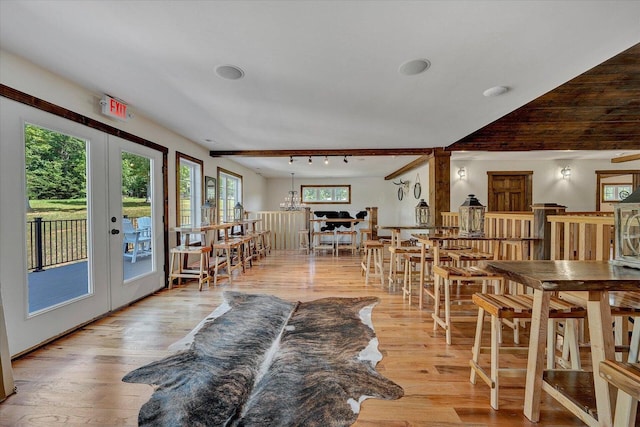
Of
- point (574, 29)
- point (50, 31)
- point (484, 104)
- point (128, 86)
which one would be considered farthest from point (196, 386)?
point (484, 104)

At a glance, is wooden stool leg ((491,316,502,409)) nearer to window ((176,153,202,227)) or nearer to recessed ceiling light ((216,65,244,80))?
recessed ceiling light ((216,65,244,80))

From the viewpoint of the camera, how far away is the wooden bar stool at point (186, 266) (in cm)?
397

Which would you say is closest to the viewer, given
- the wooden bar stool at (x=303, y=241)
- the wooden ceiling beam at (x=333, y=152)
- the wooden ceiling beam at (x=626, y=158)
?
the wooden ceiling beam at (x=333, y=152)

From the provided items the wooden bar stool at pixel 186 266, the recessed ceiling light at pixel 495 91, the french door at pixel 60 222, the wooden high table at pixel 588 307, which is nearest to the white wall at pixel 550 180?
the recessed ceiling light at pixel 495 91

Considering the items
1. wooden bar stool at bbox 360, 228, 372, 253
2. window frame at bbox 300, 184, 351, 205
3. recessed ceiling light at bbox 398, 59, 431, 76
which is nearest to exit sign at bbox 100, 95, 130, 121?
recessed ceiling light at bbox 398, 59, 431, 76

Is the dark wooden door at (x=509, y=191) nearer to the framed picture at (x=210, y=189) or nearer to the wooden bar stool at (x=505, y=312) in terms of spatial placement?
the wooden bar stool at (x=505, y=312)

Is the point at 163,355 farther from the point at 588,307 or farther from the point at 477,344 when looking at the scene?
the point at 588,307

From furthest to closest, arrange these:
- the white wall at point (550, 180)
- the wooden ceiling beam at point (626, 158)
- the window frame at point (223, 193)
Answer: the white wall at point (550, 180) → the window frame at point (223, 193) → the wooden ceiling beam at point (626, 158)

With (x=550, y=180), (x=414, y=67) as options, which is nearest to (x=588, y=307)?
(x=414, y=67)

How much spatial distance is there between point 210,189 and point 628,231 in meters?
5.57

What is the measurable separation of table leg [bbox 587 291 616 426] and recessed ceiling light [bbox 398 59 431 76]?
1821mm

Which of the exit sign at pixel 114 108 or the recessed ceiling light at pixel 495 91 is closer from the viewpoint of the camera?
the recessed ceiling light at pixel 495 91

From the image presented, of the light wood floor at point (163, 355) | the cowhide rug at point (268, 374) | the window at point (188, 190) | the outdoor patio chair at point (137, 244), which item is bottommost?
the light wood floor at point (163, 355)

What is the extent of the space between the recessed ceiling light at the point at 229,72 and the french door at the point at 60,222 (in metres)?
1.52
